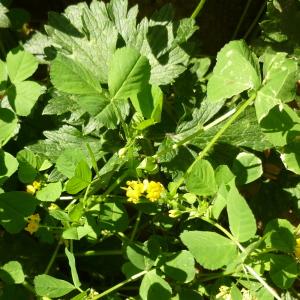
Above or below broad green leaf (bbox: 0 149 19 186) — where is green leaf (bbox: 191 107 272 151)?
below

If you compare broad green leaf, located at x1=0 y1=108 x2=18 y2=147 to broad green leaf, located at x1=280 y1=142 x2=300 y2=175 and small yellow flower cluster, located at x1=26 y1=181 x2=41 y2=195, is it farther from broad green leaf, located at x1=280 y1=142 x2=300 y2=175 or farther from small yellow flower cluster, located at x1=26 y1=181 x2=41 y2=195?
broad green leaf, located at x1=280 y1=142 x2=300 y2=175

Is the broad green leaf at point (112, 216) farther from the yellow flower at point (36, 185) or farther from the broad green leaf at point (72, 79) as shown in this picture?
the broad green leaf at point (72, 79)

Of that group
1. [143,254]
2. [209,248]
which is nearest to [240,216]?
[209,248]

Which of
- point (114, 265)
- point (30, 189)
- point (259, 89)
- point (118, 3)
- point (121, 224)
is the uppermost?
point (118, 3)

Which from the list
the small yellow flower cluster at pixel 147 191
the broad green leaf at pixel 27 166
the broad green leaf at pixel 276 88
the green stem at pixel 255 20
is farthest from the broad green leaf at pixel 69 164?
the green stem at pixel 255 20

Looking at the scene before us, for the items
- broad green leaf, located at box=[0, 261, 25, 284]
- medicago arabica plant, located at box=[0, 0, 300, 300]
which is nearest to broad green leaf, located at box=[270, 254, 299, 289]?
medicago arabica plant, located at box=[0, 0, 300, 300]

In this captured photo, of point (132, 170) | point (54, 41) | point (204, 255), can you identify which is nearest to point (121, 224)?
point (132, 170)

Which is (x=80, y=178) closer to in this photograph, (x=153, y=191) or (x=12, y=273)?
(x=153, y=191)

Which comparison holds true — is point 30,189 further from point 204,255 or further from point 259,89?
point 259,89
